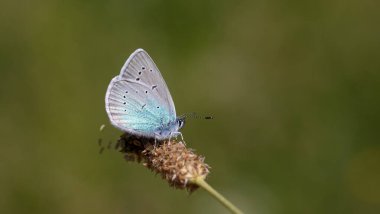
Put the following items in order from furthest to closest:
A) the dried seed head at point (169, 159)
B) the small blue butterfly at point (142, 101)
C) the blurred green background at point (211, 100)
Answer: the blurred green background at point (211, 100), the small blue butterfly at point (142, 101), the dried seed head at point (169, 159)

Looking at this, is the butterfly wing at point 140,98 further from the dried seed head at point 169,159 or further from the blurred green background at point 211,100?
the blurred green background at point 211,100

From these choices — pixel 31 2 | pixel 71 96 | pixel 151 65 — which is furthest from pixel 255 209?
pixel 31 2

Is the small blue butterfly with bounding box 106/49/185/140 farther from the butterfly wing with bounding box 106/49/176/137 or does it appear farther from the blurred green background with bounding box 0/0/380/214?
the blurred green background with bounding box 0/0/380/214

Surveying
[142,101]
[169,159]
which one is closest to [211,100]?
[142,101]

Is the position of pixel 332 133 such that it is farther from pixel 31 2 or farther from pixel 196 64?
pixel 31 2

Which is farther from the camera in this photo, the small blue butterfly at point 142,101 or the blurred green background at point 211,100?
the blurred green background at point 211,100

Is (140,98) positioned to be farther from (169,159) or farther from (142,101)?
(169,159)

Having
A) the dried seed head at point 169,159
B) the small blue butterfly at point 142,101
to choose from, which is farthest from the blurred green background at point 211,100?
the dried seed head at point 169,159

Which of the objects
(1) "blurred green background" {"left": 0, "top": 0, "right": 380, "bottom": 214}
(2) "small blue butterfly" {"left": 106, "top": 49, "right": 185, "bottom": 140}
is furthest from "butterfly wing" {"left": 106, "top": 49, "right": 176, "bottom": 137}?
(1) "blurred green background" {"left": 0, "top": 0, "right": 380, "bottom": 214}

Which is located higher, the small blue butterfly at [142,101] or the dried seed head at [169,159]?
the small blue butterfly at [142,101]
